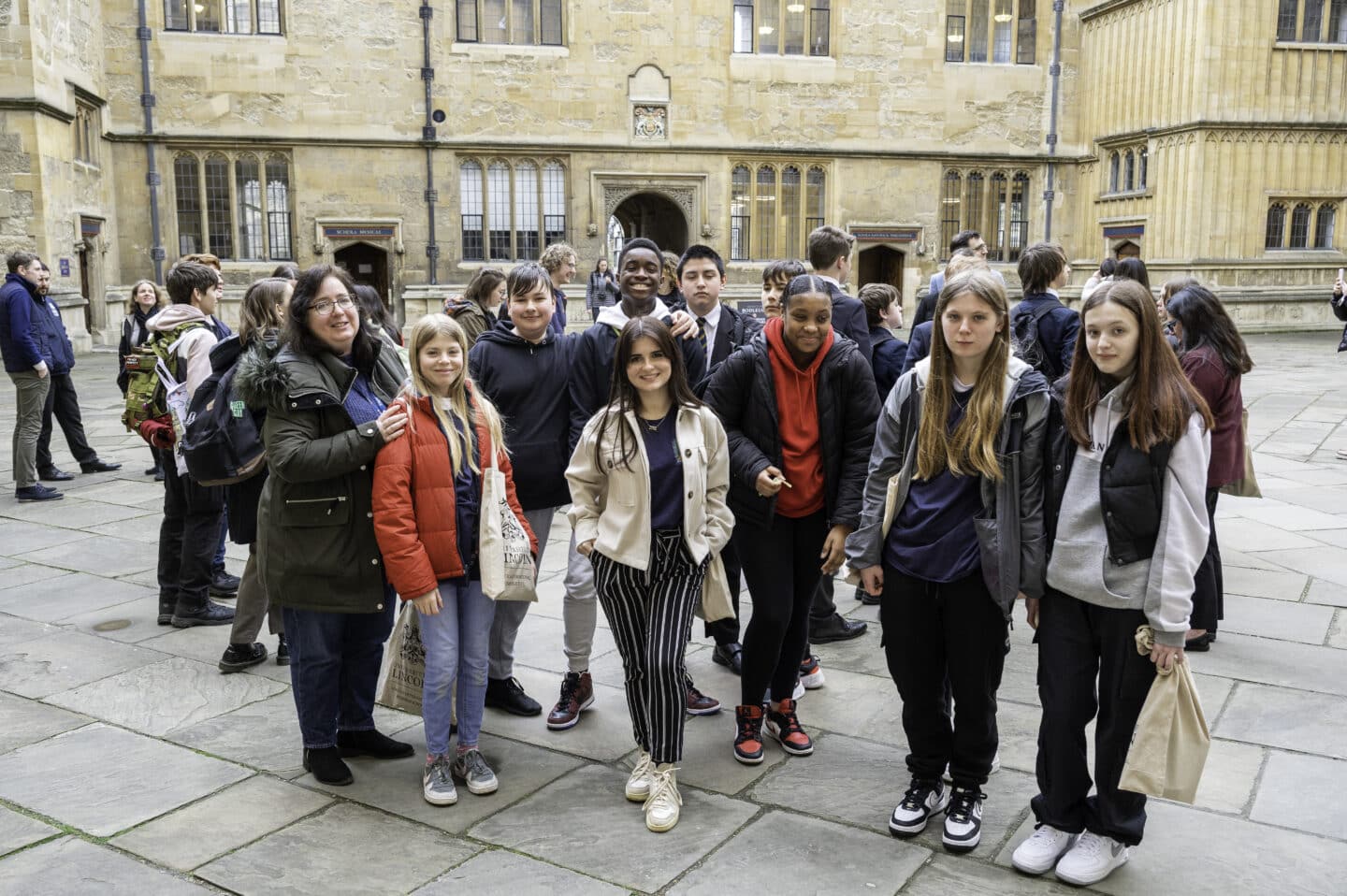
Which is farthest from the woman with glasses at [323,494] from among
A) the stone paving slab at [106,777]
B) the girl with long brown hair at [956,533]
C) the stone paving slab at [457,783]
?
the girl with long brown hair at [956,533]

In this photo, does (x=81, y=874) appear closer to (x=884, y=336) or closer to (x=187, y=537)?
(x=187, y=537)

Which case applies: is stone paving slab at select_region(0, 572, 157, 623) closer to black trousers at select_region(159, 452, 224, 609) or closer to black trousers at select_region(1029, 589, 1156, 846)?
black trousers at select_region(159, 452, 224, 609)

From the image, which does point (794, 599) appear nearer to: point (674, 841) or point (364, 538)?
point (674, 841)

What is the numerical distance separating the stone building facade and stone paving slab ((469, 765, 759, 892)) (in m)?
19.2

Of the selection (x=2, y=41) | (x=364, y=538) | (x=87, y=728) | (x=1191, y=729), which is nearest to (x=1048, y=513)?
(x=1191, y=729)

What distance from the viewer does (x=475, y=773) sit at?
385 centimetres

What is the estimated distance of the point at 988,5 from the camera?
23.9 metres

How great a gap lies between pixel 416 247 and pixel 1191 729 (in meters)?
20.7

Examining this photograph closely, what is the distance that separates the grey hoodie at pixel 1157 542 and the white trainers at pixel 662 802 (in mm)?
1357

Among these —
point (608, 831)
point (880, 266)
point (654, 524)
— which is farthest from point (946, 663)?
point (880, 266)

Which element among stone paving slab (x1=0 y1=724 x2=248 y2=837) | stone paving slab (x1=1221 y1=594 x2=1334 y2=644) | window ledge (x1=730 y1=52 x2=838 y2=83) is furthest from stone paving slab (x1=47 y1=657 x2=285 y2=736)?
window ledge (x1=730 y1=52 x2=838 y2=83)

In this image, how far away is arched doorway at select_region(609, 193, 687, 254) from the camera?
2373 cm

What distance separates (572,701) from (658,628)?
964 mm

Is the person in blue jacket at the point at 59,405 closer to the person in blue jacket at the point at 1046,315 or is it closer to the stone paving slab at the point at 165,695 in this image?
the stone paving slab at the point at 165,695
